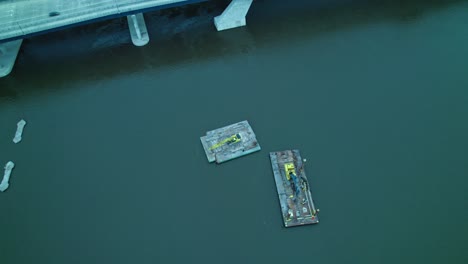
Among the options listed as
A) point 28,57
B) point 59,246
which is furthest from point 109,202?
point 28,57

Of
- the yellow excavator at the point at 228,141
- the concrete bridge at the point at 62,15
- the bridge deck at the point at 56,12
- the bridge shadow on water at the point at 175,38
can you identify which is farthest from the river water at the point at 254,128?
the bridge deck at the point at 56,12

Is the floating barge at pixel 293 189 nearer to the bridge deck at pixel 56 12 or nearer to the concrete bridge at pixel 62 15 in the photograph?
the concrete bridge at pixel 62 15

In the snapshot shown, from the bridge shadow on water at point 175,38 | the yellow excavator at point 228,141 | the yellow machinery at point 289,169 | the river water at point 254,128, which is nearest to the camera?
the river water at point 254,128

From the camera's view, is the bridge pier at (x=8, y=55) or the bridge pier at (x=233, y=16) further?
the bridge pier at (x=233, y=16)

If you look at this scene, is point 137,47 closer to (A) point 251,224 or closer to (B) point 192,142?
(B) point 192,142

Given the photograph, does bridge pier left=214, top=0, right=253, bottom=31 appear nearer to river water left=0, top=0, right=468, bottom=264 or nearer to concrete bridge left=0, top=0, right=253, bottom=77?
concrete bridge left=0, top=0, right=253, bottom=77
